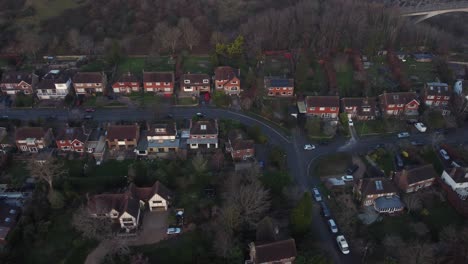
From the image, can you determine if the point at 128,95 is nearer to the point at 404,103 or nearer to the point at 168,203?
the point at 168,203

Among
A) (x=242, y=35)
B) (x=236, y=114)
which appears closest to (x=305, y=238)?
(x=236, y=114)

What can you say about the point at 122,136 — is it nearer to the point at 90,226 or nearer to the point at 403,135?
the point at 90,226

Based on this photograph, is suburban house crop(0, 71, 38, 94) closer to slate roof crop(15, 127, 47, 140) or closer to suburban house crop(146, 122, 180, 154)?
slate roof crop(15, 127, 47, 140)

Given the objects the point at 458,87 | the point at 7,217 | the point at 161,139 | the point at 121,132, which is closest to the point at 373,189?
the point at 161,139

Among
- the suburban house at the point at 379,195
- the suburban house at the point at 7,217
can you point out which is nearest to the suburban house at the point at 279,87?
the suburban house at the point at 379,195

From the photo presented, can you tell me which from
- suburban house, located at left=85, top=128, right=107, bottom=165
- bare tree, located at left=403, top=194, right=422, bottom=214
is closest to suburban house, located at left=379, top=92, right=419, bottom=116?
bare tree, located at left=403, top=194, right=422, bottom=214
